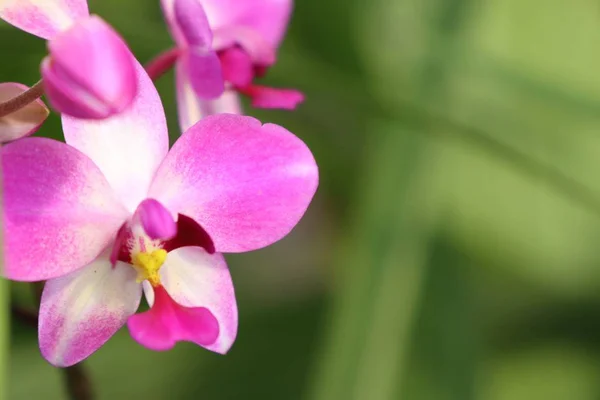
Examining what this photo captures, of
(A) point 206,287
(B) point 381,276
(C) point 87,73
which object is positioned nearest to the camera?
(C) point 87,73

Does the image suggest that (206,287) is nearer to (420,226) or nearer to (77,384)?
(77,384)

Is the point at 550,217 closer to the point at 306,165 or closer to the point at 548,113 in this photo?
the point at 548,113

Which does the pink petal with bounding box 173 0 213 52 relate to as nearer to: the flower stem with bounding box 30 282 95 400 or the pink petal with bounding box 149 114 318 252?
the pink petal with bounding box 149 114 318 252

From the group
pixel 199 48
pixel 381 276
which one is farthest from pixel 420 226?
pixel 199 48

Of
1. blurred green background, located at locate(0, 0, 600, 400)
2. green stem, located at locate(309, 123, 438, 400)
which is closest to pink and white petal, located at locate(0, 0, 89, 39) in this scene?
blurred green background, located at locate(0, 0, 600, 400)

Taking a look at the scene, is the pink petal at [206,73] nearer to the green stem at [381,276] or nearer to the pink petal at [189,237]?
the pink petal at [189,237]

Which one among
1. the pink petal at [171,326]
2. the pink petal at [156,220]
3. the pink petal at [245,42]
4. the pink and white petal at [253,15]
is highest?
the pink and white petal at [253,15]

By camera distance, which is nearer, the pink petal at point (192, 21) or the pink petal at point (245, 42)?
the pink petal at point (192, 21)

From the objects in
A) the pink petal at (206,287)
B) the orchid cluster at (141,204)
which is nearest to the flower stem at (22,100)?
the orchid cluster at (141,204)

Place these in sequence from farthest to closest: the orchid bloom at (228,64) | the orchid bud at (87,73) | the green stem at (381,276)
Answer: the green stem at (381,276) < the orchid bloom at (228,64) < the orchid bud at (87,73)
